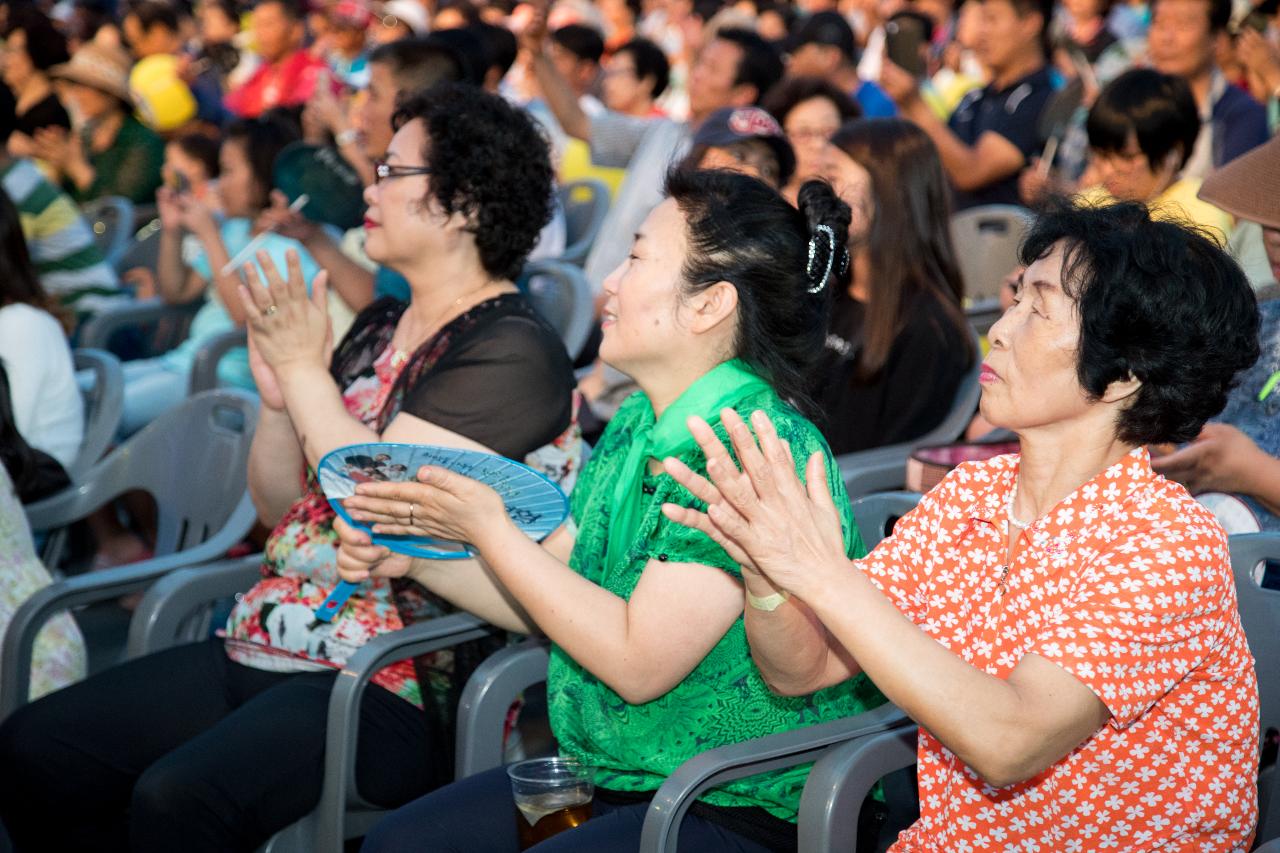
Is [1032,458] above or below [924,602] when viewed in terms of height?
above

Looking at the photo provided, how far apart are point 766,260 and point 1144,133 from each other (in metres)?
1.99

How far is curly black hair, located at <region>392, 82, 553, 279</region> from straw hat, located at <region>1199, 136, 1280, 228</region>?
4.03ft

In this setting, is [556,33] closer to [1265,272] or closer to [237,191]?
[237,191]

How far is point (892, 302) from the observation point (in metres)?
3.10

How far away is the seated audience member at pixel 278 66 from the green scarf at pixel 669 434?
20.2 ft

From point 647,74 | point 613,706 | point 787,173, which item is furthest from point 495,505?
point 647,74

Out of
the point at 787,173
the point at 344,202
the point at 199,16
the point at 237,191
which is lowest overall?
the point at 199,16

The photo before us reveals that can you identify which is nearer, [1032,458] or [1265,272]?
[1032,458]

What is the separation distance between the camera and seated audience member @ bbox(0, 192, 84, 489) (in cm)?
338

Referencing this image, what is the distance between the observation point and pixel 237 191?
4.88 meters

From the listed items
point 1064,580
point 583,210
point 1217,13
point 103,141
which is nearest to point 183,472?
point 1064,580

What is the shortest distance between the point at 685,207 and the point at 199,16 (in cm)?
1179

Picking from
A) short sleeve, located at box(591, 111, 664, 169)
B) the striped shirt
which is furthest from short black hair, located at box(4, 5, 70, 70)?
short sleeve, located at box(591, 111, 664, 169)

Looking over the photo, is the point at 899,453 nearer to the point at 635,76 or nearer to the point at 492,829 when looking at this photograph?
the point at 492,829
